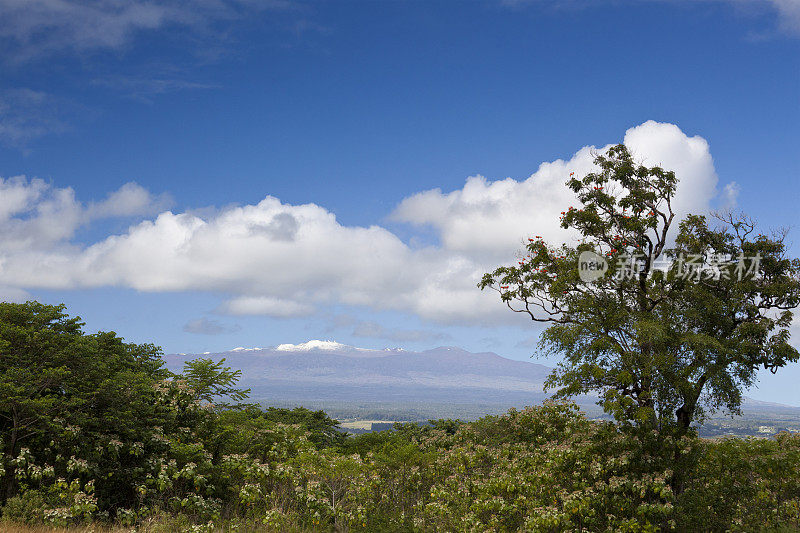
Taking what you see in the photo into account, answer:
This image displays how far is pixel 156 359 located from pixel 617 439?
16174 millimetres

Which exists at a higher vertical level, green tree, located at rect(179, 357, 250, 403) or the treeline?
green tree, located at rect(179, 357, 250, 403)

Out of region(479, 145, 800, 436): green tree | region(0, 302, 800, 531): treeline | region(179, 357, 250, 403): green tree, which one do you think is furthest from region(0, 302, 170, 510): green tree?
region(479, 145, 800, 436): green tree

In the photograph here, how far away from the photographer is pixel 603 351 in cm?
1717

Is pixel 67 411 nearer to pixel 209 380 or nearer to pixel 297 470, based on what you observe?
pixel 209 380

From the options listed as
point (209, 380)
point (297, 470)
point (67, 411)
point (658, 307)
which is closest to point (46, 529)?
point (67, 411)

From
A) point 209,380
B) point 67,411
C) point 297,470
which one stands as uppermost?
point 209,380

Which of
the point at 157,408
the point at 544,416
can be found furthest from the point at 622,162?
the point at 157,408

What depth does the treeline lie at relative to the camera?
566 inches

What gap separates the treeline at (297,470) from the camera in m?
14.4

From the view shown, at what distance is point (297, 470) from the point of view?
627 inches

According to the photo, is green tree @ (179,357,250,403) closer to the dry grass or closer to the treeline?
the treeline

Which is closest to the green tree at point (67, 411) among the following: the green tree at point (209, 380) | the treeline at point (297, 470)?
the treeline at point (297, 470)

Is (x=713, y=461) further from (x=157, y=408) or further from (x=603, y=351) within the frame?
(x=157, y=408)

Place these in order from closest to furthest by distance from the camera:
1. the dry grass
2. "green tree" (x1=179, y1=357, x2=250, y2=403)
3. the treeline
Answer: the dry grass, the treeline, "green tree" (x1=179, y1=357, x2=250, y2=403)
